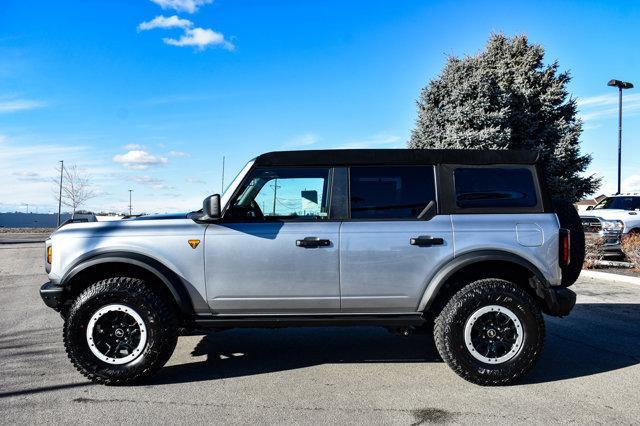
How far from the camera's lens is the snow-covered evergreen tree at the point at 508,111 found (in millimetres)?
18891

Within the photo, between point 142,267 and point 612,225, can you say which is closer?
point 142,267

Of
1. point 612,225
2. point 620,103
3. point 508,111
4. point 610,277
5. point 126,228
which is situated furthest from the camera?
point 620,103

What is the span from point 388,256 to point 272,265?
986 mm

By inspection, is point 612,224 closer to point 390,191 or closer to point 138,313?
point 390,191

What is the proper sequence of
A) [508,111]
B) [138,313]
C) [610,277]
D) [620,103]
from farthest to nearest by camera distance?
[620,103] < [508,111] < [610,277] < [138,313]

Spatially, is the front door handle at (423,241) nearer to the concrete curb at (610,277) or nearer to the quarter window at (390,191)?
the quarter window at (390,191)

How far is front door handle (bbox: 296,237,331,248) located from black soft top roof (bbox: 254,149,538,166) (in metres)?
0.70

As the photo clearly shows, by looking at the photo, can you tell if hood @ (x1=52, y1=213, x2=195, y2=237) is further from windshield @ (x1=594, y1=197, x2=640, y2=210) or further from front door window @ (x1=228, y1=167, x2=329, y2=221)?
windshield @ (x1=594, y1=197, x2=640, y2=210)

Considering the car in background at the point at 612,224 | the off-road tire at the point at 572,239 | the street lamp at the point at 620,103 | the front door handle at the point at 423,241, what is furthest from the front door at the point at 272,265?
the street lamp at the point at 620,103

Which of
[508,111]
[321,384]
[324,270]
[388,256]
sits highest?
[508,111]

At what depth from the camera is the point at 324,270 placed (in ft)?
14.1

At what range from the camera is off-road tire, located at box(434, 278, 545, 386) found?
13.9 feet

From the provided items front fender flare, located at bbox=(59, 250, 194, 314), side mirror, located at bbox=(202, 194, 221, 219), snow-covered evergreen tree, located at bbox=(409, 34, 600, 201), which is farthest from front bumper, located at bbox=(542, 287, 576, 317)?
snow-covered evergreen tree, located at bbox=(409, 34, 600, 201)

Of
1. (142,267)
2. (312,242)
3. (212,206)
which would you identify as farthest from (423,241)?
(142,267)
